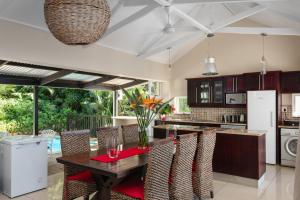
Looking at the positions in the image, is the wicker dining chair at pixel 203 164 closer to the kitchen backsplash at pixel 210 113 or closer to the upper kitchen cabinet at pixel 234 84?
the upper kitchen cabinet at pixel 234 84

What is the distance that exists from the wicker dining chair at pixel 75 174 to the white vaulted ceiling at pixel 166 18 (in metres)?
2.26

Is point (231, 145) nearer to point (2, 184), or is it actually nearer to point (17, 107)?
point (2, 184)

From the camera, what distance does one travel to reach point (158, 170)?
102 inches

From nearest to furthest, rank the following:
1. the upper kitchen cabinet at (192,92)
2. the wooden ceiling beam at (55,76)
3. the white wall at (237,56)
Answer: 1. the wooden ceiling beam at (55,76)
2. the white wall at (237,56)
3. the upper kitchen cabinet at (192,92)

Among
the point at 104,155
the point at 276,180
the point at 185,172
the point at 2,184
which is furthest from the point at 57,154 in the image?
the point at 276,180

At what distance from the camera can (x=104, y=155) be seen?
123 inches

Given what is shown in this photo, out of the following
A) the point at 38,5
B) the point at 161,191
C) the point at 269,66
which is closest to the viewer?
the point at 161,191

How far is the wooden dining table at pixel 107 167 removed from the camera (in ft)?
8.05

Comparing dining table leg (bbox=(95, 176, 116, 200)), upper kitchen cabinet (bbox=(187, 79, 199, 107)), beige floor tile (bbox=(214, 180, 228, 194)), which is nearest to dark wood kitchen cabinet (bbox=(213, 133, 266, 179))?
beige floor tile (bbox=(214, 180, 228, 194))

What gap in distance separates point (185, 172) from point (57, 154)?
15.3 ft

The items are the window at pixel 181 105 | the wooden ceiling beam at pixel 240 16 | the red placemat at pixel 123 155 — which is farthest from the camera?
the window at pixel 181 105

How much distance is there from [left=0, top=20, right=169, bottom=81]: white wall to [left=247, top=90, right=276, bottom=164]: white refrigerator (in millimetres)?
3142

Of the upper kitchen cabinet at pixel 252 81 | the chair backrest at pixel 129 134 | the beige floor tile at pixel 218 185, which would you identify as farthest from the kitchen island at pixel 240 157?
the upper kitchen cabinet at pixel 252 81

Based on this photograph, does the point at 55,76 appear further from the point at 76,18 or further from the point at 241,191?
the point at 241,191
